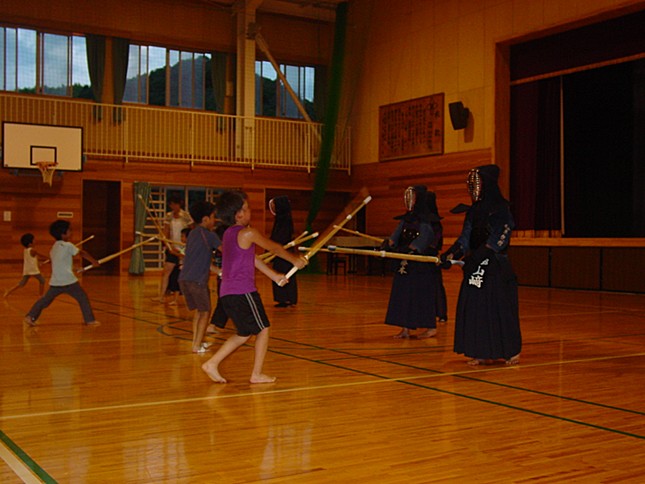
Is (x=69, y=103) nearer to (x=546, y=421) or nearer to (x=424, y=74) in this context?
(x=424, y=74)

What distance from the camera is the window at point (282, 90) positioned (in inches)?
916

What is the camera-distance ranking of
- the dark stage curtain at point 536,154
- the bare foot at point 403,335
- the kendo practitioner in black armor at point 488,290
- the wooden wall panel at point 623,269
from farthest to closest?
the dark stage curtain at point 536,154, the wooden wall panel at point 623,269, the bare foot at point 403,335, the kendo practitioner in black armor at point 488,290

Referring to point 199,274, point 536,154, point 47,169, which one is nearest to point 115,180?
point 47,169

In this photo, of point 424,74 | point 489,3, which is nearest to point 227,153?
point 424,74

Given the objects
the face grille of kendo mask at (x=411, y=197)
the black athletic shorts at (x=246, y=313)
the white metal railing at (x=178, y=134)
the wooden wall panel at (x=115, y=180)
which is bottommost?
the black athletic shorts at (x=246, y=313)

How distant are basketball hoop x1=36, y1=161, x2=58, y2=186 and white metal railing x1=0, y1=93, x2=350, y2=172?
4.88 feet

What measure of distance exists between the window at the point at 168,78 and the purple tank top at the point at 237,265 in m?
17.1

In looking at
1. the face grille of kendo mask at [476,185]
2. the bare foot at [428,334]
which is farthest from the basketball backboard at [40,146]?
the face grille of kendo mask at [476,185]

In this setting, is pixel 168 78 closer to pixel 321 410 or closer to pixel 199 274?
pixel 199 274

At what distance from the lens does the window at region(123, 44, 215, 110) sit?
70.7ft

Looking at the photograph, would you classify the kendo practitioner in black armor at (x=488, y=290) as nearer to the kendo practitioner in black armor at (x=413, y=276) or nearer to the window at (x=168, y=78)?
the kendo practitioner in black armor at (x=413, y=276)

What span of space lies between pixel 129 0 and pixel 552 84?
36.6 ft

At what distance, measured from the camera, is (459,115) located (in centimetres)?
1878

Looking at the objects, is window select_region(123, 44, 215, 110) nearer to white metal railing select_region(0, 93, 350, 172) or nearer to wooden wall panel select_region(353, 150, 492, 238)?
white metal railing select_region(0, 93, 350, 172)
